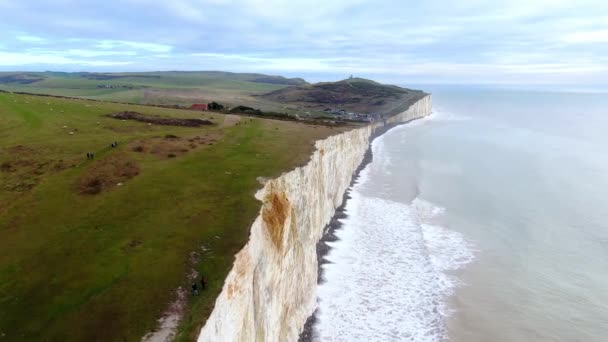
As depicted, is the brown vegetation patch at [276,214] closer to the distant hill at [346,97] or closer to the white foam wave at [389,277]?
the white foam wave at [389,277]

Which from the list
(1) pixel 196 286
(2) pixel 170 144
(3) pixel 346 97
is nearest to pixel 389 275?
(1) pixel 196 286

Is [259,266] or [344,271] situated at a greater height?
[259,266]

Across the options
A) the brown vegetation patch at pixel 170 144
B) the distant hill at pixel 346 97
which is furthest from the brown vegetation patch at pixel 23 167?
the distant hill at pixel 346 97

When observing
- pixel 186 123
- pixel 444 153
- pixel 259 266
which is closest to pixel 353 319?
pixel 259 266

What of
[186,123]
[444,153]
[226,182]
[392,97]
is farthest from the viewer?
[392,97]

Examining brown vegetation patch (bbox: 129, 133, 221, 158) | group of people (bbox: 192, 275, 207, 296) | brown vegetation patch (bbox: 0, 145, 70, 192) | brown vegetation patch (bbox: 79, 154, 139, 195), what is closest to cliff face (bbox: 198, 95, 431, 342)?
group of people (bbox: 192, 275, 207, 296)

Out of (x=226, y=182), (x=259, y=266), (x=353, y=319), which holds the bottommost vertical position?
(x=353, y=319)

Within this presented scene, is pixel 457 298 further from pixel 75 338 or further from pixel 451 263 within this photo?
pixel 75 338

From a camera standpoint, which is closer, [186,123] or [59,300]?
[59,300]
